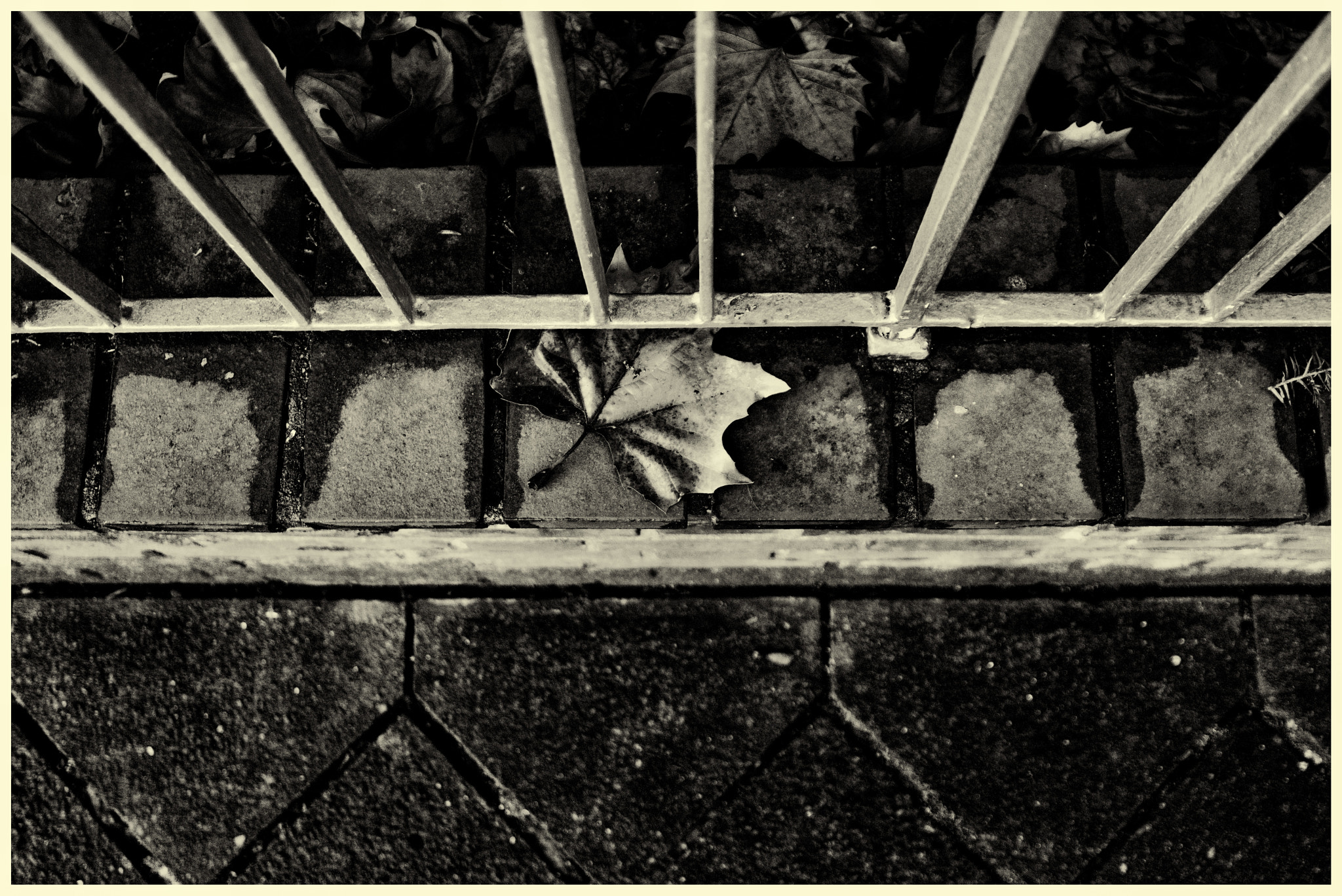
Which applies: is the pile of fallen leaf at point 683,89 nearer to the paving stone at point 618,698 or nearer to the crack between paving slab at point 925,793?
the paving stone at point 618,698

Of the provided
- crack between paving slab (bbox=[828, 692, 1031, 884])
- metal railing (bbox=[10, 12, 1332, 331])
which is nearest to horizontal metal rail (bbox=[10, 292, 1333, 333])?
metal railing (bbox=[10, 12, 1332, 331])

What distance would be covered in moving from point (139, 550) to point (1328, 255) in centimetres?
205

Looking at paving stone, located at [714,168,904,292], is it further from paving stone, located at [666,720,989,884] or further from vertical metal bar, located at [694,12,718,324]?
paving stone, located at [666,720,989,884]

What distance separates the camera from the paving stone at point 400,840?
163cm

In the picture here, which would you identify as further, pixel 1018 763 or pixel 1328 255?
pixel 1018 763

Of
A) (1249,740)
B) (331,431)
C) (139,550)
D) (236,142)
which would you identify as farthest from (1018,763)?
(236,142)

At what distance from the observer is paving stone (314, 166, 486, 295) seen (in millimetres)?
1390

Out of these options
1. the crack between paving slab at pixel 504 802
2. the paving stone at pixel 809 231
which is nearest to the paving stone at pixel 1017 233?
the paving stone at pixel 809 231

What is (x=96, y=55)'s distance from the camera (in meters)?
0.83

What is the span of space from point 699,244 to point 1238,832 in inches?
57.4

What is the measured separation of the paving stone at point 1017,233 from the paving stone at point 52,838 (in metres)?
1.76

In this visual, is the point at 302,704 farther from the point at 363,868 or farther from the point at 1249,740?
the point at 1249,740

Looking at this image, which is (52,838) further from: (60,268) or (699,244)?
(699,244)

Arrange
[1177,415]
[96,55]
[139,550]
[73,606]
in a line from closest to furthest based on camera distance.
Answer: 1. [96,55]
2. [1177,415]
3. [139,550]
4. [73,606]
